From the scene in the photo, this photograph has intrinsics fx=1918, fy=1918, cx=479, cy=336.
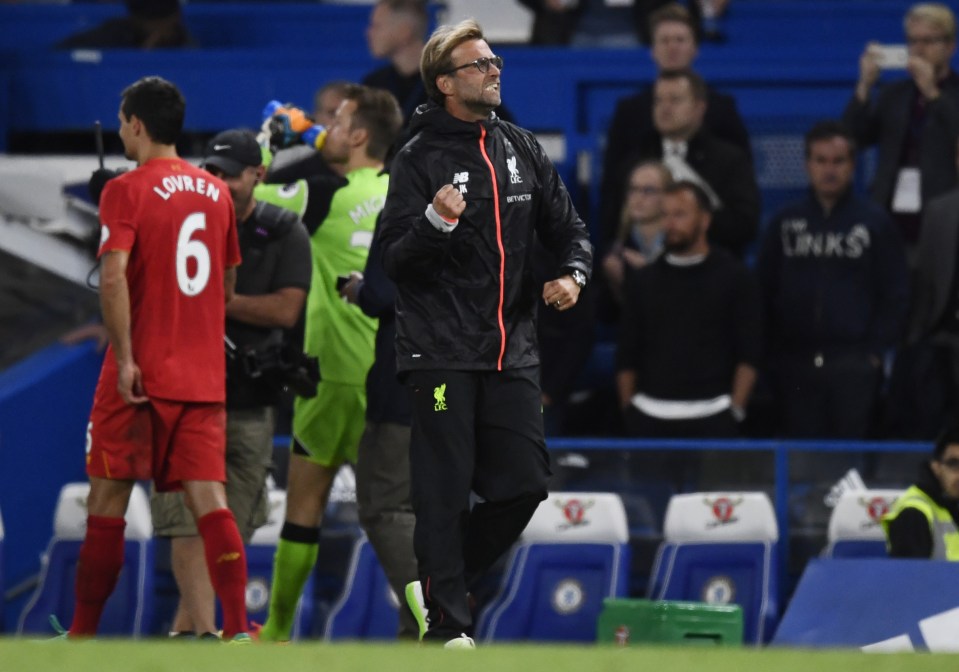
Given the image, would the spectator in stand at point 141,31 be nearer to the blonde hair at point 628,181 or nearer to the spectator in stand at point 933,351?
the blonde hair at point 628,181

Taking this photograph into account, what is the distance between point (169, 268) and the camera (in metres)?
6.28

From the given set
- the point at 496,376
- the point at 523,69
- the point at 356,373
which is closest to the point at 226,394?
the point at 356,373

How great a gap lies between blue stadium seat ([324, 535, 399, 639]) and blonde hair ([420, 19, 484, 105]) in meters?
3.48

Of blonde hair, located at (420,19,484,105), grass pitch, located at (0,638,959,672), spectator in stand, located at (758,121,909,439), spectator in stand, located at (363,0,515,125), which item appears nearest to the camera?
grass pitch, located at (0,638,959,672)

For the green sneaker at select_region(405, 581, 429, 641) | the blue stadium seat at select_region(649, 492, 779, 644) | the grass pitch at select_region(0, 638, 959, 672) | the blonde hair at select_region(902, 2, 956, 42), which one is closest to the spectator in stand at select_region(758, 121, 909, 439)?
the blonde hair at select_region(902, 2, 956, 42)

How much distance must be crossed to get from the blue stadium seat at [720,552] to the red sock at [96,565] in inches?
122

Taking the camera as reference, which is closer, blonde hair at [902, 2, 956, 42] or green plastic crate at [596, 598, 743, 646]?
green plastic crate at [596, 598, 743, 646]

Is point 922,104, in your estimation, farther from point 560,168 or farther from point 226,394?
point 226,394

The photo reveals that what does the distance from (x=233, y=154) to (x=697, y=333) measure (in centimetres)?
312

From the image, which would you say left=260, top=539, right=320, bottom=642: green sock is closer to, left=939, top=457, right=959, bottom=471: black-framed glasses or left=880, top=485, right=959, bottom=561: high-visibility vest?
left=880, top=485, right=959, bottom=561: high-visibility vest

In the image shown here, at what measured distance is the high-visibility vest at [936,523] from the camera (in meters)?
7.86

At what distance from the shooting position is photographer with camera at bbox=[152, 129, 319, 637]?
6969mm

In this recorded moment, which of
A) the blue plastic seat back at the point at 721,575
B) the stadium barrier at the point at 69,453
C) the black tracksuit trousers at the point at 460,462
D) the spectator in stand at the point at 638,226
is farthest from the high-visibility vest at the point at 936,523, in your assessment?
the black tracksuit trousers at the point at 460,462

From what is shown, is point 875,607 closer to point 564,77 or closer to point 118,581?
point 118,581
